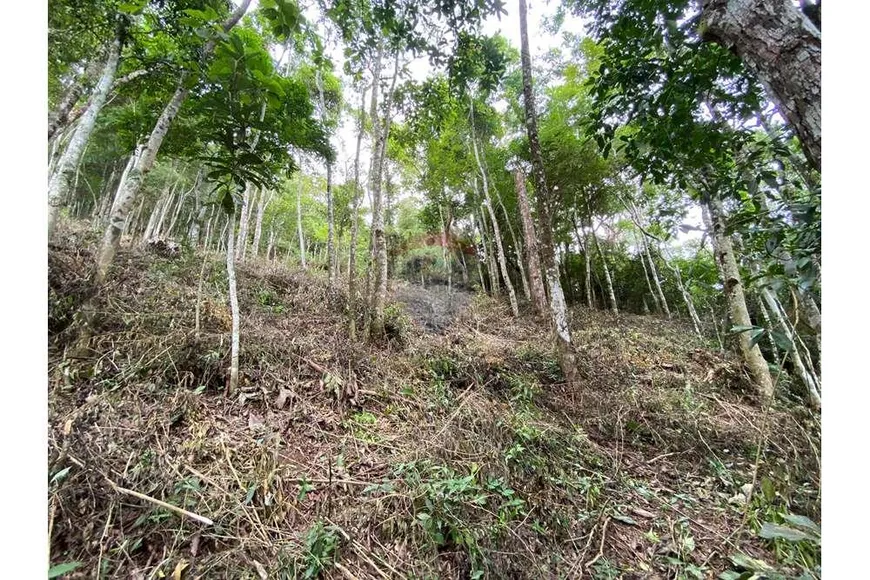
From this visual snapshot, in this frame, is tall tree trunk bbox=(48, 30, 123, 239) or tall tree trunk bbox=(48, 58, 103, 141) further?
tall tree trunk bbox=(48, 58, 103, 141)

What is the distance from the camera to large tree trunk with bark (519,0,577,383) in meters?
3.90

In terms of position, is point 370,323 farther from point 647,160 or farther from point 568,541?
point 647,160

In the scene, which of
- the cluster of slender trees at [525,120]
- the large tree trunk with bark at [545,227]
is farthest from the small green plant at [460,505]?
the large tree trunk with bark at [545,227]

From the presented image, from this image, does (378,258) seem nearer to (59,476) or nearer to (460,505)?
(460,505)

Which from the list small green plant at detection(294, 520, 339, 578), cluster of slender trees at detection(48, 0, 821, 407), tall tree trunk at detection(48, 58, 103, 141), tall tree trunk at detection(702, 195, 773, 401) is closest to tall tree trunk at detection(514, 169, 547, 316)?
cluster of slender trees at detection(48, 0, 821, 407)

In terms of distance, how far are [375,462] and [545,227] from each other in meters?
3.34

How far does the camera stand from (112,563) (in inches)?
57.9

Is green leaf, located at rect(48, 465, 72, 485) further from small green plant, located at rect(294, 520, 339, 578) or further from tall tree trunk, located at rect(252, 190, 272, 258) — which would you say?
tall tree trunk, located at rect(252, 190, 272, 258)

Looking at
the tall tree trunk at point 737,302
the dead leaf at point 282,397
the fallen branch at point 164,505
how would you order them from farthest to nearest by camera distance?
the tall tree trunk at point 737,302 → the dead leaf at point 282,397 → the fallen branch at point 164,505

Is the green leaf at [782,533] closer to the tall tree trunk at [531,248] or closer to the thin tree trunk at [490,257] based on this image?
the tall tree trunk at [531,248]

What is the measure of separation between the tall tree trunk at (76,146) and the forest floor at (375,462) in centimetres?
66

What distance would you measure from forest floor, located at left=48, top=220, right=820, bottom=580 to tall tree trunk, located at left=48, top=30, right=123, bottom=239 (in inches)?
26.1

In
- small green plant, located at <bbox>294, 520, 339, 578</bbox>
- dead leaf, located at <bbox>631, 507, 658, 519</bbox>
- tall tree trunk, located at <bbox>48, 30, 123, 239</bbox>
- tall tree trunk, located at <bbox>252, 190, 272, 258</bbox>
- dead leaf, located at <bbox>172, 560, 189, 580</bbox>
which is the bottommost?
dead leaf, located at <bbox>631, 507, 658, 519</bbox>

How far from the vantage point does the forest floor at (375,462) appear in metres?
1.67
